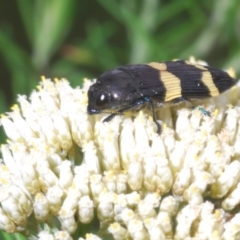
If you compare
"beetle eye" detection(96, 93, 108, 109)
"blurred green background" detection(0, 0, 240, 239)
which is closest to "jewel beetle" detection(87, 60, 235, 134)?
"beetle eye" detection(96, 93, 108, 109)

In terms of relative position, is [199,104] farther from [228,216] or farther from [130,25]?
[130,25]

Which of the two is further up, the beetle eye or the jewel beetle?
the jewel beetle

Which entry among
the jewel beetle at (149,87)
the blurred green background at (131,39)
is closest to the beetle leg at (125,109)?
the jewel beetle at (149,87)

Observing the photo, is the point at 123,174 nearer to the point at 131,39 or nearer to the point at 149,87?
the point at 149,87

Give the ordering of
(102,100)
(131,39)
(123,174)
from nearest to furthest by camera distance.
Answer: (123,174), (102,100), (131,39)

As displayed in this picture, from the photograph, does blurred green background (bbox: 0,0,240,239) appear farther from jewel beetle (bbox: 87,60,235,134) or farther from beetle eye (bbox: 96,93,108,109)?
beetle eye (bbox: 96,93,108,109)

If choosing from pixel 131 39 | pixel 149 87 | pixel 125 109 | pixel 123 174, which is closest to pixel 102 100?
pixel 125 109
